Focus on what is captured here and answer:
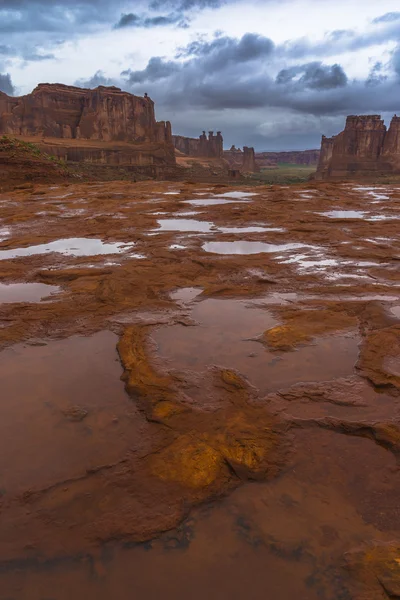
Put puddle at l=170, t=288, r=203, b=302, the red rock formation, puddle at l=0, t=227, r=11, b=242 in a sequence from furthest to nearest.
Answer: the red rock formation
puddle at l=0, t=227, r=11, b=242
puddle at l=170, t=288, r=203, b=302

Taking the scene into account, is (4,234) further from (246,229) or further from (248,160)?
(248,160)

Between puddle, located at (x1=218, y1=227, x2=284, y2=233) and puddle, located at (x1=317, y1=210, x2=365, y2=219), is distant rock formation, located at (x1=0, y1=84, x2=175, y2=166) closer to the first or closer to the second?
puddle, located at (x1=317, y1=210, x2=365, y2=219)

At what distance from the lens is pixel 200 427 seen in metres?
2.56

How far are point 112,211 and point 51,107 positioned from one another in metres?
89.1

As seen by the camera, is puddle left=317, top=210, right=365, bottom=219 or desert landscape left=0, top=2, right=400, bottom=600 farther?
puddle left=317, top=210, right=365, bottom=219

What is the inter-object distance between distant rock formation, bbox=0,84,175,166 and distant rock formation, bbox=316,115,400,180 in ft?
126

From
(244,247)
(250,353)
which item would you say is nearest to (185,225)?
(244,247)

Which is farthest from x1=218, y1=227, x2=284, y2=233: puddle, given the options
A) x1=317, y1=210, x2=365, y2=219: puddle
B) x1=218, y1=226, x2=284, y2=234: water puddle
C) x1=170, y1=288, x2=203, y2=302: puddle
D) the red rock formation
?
the red rock formation

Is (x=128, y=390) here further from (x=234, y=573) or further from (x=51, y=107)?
(x=51, y=107)

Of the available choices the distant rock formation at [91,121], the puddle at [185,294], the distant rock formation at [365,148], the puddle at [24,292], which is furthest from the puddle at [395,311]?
the distant rock formation at [365,148]

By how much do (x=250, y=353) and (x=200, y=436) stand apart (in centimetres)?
123

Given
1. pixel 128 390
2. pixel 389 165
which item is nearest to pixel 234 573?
pixel 128 390

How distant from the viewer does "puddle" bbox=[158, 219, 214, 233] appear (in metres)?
9.88

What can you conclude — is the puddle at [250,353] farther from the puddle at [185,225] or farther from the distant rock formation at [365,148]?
the distant rock formation at [365,148]
